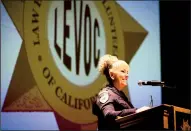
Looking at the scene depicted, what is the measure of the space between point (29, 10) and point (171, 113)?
1940 mm

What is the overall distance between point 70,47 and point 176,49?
1.54 m

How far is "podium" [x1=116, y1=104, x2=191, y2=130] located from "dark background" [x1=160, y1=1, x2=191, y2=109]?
230cm

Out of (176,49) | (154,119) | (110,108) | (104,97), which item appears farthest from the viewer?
(176,49)

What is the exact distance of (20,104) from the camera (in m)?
3.35

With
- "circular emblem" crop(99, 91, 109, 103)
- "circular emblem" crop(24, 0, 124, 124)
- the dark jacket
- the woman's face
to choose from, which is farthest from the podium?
"circular emblem" crop(24, 0, 124, 124)

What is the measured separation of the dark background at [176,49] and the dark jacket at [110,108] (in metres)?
2.00

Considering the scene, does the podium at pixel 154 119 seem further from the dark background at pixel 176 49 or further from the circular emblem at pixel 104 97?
the dark background at pixel 176 49

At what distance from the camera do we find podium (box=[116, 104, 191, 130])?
2113 millimetres

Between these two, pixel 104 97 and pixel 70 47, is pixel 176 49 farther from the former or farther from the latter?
pixel 104 97

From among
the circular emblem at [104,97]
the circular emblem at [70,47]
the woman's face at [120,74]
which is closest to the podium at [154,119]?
the circular emblem at [104,97]

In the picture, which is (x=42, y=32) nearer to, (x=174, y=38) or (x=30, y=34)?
(x=30, y=34)

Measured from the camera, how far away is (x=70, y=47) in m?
3.74

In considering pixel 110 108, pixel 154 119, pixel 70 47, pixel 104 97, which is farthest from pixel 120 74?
pixel 70 47

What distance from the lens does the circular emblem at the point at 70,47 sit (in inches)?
139
